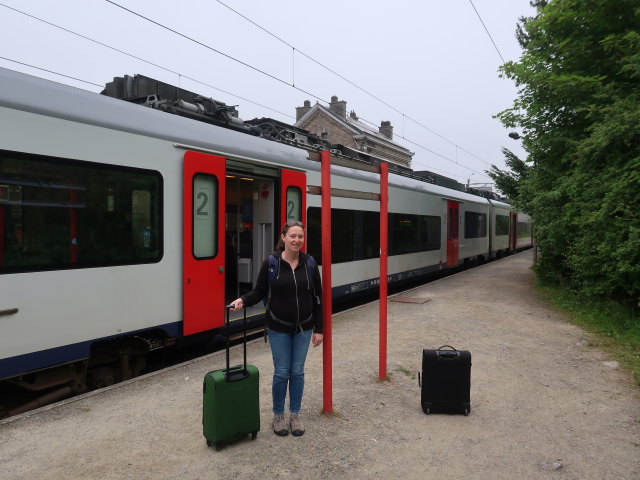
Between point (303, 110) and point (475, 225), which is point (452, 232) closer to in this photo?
point (475, 225)

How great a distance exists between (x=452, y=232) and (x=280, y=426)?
43.0 ft

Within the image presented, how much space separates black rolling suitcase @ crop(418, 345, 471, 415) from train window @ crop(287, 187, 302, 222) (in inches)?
152

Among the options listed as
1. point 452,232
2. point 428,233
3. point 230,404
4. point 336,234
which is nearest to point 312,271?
point 230,404

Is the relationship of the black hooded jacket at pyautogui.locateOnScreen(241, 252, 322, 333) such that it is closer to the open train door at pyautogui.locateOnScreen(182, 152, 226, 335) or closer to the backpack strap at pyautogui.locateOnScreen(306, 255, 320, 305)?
the backpack strap at pyautogui.locateOnScreen(306, 255, 320, 305)

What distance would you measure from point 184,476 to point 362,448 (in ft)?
4.47

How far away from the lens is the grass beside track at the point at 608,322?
21.4 ft

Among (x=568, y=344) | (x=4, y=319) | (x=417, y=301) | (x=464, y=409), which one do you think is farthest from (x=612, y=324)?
(x=4, y=319)

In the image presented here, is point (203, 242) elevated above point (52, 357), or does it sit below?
above

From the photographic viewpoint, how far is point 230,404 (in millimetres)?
3648

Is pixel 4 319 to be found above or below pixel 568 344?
above

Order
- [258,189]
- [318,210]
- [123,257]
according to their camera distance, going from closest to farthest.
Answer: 1. [123,257]
2. [258,189]
3. [318,210]

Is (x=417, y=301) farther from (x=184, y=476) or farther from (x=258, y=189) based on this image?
(x=184, y=476)

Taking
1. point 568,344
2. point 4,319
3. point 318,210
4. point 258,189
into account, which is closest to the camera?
point 4,319

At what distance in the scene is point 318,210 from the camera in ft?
27.9
